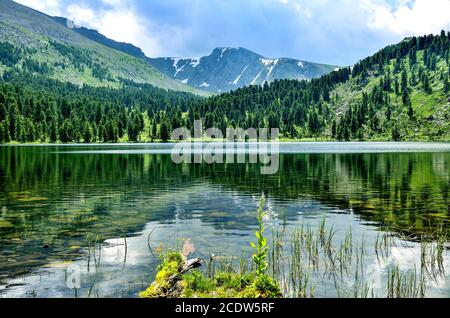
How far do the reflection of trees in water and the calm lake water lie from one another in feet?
0.45

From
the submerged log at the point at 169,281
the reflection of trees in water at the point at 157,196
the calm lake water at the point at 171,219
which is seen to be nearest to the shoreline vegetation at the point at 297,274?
the submerged log at the point at 169,281

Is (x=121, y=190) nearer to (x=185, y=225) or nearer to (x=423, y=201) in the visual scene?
(x=185, y=225)

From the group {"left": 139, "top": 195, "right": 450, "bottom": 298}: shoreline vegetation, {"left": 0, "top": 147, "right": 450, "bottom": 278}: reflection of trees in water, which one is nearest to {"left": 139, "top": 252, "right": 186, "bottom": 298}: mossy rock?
{"left": 139, "top": 195, "right": 450, "bottom": 298}: shoreline vegetation

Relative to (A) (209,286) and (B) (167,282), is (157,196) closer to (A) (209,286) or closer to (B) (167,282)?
(B) (167,282)

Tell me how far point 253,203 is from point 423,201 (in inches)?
736

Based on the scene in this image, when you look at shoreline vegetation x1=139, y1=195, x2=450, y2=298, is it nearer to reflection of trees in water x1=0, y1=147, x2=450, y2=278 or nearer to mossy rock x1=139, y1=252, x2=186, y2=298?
mossy rock x1=139, y1=252, x2=186, y2=298

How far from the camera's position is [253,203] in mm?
47000

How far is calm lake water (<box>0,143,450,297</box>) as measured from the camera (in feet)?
73.2

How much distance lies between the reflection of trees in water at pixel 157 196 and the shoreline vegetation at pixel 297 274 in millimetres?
8853

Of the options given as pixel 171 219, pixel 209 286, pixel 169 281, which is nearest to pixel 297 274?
pixel 209 286

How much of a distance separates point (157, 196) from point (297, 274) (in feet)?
109

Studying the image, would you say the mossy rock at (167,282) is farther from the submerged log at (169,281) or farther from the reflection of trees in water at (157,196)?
the reflection of trees in water at (157,196)

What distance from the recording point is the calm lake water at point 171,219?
22.3m
